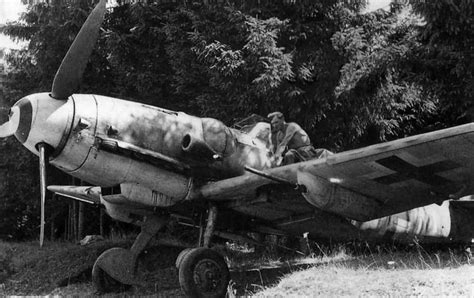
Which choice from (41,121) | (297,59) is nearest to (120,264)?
(41,121)

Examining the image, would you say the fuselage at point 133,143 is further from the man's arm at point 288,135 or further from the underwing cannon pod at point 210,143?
the man's arm at point 288,135

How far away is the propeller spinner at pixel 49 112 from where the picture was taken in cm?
651

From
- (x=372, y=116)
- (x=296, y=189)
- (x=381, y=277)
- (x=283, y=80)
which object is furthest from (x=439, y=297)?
(x=372, y=116)

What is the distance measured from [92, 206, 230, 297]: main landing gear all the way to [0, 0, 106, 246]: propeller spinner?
1579mm

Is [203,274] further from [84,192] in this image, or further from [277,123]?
[84,192]

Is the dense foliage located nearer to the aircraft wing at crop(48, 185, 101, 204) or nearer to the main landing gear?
the aircraft wing at crop(48, 185, 101, 204)

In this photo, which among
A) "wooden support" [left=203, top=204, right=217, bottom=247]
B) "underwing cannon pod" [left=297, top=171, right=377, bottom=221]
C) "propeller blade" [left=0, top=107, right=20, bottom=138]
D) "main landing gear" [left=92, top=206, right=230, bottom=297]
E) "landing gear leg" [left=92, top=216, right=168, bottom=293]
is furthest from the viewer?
"landing gear leg" [left=92, top=216, right=168, bottom=293]

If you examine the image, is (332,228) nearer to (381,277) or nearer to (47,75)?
(381,277)

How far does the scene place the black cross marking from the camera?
6062 millimetres

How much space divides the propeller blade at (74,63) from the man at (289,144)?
9.56 ft

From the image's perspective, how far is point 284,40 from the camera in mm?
10711

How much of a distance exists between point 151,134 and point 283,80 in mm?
3820

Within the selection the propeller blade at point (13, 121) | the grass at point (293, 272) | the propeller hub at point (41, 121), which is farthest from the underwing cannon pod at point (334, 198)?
the propeller blade at point (13, 121)

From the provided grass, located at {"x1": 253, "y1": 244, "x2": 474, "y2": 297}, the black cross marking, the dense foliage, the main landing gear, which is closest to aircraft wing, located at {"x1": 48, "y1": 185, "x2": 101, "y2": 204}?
the main landing gear
